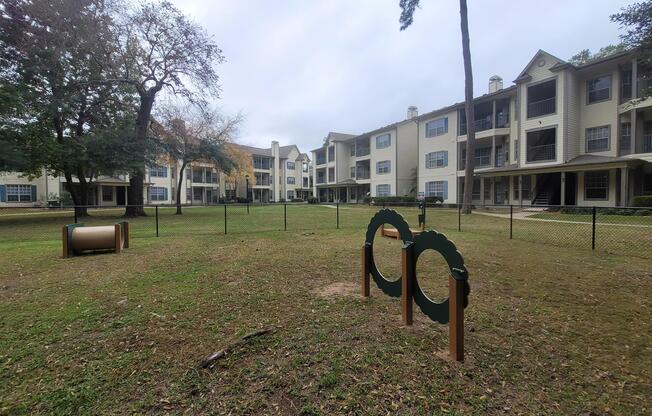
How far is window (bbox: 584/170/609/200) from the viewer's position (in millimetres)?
20078

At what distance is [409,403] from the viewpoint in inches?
90.7

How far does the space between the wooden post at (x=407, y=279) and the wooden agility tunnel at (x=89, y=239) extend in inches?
296

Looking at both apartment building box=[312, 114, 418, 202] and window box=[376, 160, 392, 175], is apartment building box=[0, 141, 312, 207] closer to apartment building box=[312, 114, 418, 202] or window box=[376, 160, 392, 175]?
apartment building box=[312, 114, 418, 202]

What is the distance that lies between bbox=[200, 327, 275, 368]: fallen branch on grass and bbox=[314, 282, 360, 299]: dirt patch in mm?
1338

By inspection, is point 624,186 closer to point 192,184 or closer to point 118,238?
point 118,238

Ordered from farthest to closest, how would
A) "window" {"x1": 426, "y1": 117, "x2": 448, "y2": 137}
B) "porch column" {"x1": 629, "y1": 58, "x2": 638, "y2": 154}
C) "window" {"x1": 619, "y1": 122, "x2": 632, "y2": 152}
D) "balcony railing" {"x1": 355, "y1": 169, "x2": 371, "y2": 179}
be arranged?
"balcony railing" {"x1": 355, "y1": 169, "x2": 371, "y2": 179}, "window" {"x1": 426, "y1": 117, "x2": 448, "y2": 137}, "window" {"x1": 619, "y1": 122, "x2": 632, "y2": 152}, "porch column" {"x1": 629, "y1": 58, "x2": 638, "y2": 154}

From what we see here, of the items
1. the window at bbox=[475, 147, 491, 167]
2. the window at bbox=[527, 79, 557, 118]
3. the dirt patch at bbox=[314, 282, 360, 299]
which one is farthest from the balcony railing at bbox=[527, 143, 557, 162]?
the dirt patch at bbox=[314, 282, 360, 299]

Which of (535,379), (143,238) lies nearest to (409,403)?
(535,379)

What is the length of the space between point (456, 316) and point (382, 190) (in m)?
34.3

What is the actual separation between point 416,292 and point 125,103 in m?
25.2

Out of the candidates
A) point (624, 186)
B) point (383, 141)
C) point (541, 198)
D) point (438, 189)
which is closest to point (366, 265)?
point (624, 186)

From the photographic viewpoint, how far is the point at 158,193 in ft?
145

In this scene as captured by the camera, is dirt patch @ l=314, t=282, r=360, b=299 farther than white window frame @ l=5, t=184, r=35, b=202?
No

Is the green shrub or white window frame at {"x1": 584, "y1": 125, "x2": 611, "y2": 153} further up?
white window frame at {"x1": 584, "y1": 125, "x2": 611, "y2": 153}
